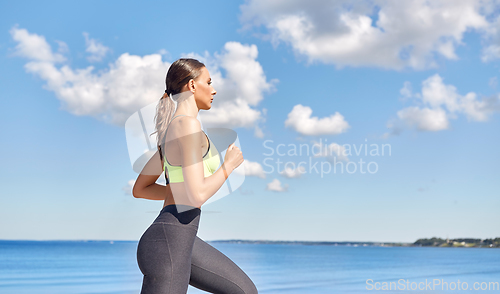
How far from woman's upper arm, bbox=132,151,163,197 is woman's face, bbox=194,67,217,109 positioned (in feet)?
1.36

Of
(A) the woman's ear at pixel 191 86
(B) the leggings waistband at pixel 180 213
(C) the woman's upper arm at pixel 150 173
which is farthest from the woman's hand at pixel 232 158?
(C) the woman's upper arm at pixel 150 173

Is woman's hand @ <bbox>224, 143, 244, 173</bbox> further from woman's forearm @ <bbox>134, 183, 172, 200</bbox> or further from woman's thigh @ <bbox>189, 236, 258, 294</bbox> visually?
woman's forearm @ <bbox>134, 183, 172, 200</bbox>

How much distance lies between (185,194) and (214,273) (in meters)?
0.43

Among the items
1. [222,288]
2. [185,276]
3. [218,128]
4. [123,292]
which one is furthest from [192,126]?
[123,292]

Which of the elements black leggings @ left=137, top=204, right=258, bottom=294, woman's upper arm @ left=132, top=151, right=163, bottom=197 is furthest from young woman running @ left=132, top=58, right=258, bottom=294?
woman's upper arm @ left=132, top=151, right=163, bottom=197

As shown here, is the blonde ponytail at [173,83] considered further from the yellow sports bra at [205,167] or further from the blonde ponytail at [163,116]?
the yellow sports bra at [205,167]

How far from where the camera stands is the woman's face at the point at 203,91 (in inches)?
81.9

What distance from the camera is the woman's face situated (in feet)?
6.82

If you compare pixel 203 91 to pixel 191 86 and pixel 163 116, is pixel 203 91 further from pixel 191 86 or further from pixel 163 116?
pixel 163 116

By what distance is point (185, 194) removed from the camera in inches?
73.5

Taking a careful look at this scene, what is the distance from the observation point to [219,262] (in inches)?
81.4

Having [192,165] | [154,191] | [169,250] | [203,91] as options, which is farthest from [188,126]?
[154,191]

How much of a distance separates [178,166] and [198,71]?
18.1 inches

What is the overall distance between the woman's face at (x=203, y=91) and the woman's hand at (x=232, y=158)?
26cm
